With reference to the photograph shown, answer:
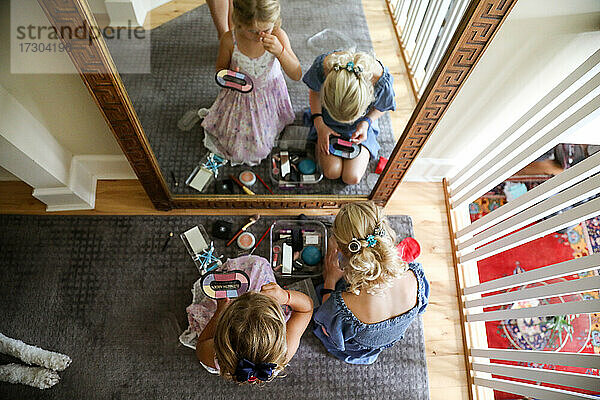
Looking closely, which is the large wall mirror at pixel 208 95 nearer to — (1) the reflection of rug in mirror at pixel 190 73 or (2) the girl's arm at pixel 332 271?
(1) the reflection of rug in mirror at pixel 190 73

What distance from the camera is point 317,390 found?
150cm

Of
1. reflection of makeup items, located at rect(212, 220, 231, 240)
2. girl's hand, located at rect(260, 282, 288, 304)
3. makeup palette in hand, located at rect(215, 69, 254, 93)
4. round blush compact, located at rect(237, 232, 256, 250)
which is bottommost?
girl's hand, located at rect(260, 282, 288, 304)

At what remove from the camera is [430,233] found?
176 centimetres

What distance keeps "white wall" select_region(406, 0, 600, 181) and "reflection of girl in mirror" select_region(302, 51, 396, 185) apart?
0.92ft

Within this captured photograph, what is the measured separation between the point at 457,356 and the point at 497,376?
0.15 m

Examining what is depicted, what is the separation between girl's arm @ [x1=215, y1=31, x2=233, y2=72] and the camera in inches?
49.8

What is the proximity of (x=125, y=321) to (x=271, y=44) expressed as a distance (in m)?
1.11

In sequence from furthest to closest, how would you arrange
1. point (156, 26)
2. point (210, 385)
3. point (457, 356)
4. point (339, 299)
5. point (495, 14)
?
point (457, 356)
point (210, 385)
point (339, 299)
point (156, 26)
point (495, 14)

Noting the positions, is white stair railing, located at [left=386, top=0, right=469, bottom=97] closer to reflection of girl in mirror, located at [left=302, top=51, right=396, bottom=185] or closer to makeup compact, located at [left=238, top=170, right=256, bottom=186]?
reflection of girl in mirror, located at [left=302, top=51, right=396, bottom=185]

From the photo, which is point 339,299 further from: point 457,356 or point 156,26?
point 156,26

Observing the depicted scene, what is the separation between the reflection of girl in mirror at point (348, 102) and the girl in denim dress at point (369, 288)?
11.8 inches

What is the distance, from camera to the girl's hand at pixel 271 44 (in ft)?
4.13

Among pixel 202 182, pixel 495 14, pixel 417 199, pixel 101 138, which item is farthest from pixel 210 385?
pixel 495 14

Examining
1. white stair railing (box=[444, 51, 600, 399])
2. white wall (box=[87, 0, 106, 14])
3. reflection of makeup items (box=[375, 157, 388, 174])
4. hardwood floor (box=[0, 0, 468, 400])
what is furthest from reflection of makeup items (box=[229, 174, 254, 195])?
white stair railing (box=[444, 51, 600, 399])
